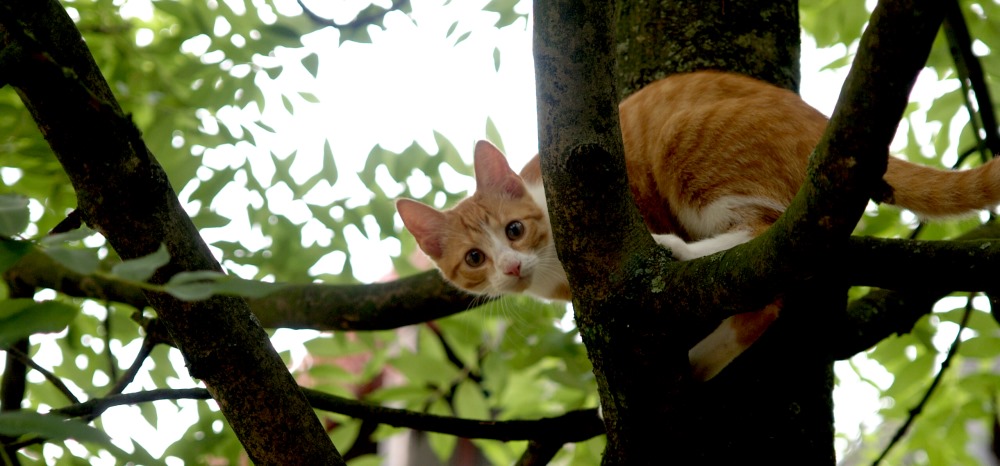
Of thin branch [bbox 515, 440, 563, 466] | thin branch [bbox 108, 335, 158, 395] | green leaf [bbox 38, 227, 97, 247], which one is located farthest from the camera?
thin branch [bbox 515, 440, 563, 466]

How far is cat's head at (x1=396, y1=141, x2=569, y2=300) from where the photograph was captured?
3.19 metres

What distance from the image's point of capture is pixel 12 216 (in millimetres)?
1216

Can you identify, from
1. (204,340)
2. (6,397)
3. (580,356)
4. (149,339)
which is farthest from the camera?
(580,356)

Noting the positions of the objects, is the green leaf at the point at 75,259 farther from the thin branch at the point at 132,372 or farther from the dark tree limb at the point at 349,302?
the dark tree limb at the point at 349,302

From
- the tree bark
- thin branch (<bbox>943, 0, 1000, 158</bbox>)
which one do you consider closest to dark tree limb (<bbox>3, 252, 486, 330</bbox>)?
the tree bark

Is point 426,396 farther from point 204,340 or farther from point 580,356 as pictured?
point 204,340

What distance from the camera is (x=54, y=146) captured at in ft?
5.08

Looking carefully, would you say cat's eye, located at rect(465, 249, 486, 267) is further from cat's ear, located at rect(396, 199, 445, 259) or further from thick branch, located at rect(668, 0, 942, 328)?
thick branch, located at rect(668, 0, 942, 328)

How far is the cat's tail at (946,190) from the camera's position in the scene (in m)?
2.22

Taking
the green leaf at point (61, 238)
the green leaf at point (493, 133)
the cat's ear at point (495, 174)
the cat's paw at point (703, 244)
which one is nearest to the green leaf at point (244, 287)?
the green leaf at point (61, 238)

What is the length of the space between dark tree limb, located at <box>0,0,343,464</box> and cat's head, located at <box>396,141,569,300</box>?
4.84 ft

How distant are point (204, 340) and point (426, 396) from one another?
177 cm

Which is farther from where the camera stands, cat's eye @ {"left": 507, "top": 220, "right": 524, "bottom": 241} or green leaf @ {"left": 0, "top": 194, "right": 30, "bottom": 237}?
cat's eye @ {"left": 507, "top": 220, "right": 524, "bottom": 241}

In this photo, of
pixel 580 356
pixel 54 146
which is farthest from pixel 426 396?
pixel 54 146
